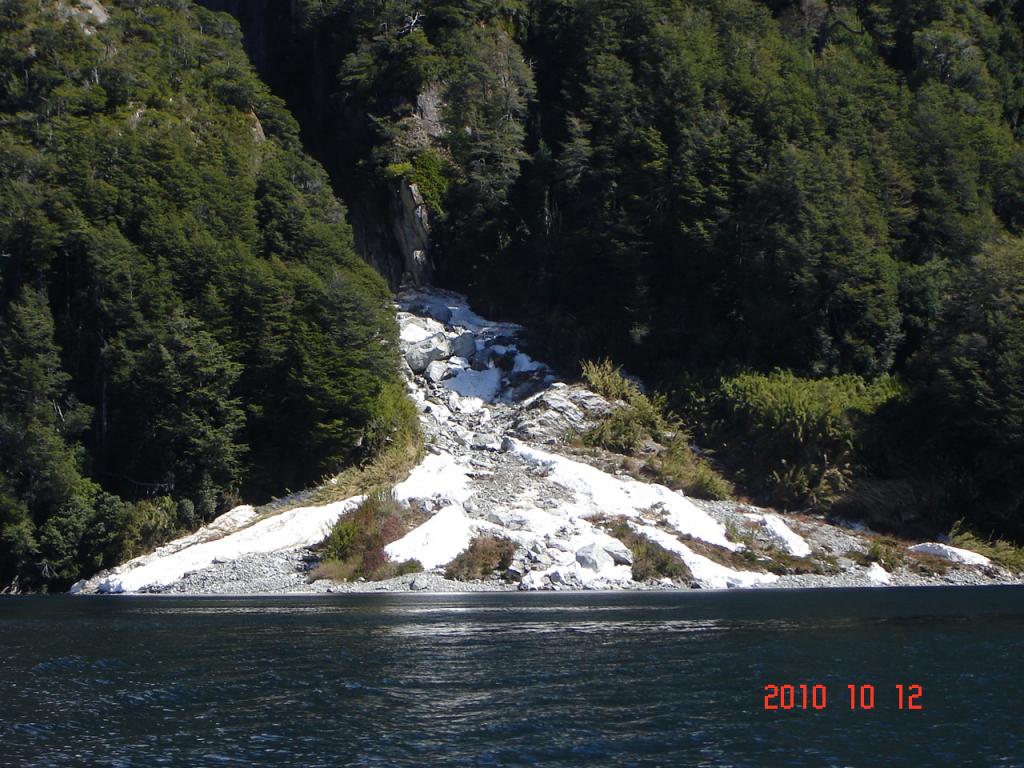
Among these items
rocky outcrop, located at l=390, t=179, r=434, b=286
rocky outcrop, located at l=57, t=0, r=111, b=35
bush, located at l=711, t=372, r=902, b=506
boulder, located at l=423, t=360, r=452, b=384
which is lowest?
bush, located at l=711, t=372, r=902, b=506

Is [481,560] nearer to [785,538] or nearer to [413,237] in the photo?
[785,538]

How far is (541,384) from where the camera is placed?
181 feet

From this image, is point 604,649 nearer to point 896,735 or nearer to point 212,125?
point 896,735

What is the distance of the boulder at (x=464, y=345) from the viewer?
189ft

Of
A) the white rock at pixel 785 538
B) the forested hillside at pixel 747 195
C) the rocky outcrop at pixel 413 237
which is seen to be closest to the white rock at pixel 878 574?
the white rock at pixel 785 538

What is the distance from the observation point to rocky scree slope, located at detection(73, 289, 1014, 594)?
38.1 m

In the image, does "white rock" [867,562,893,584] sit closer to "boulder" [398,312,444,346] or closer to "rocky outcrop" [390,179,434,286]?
"boulder" [398,312,444,346]

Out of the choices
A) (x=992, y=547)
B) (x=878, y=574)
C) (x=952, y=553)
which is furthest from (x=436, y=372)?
(x=992, y=547)

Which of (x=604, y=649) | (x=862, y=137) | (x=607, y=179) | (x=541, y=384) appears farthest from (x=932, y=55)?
(x=604, y=649)

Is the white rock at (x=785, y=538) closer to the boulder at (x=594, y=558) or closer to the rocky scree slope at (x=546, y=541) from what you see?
the rocky scree slope at (x=546, y=541)

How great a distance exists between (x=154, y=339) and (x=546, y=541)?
1908 centimetres

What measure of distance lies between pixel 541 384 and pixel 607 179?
12.8 meters
